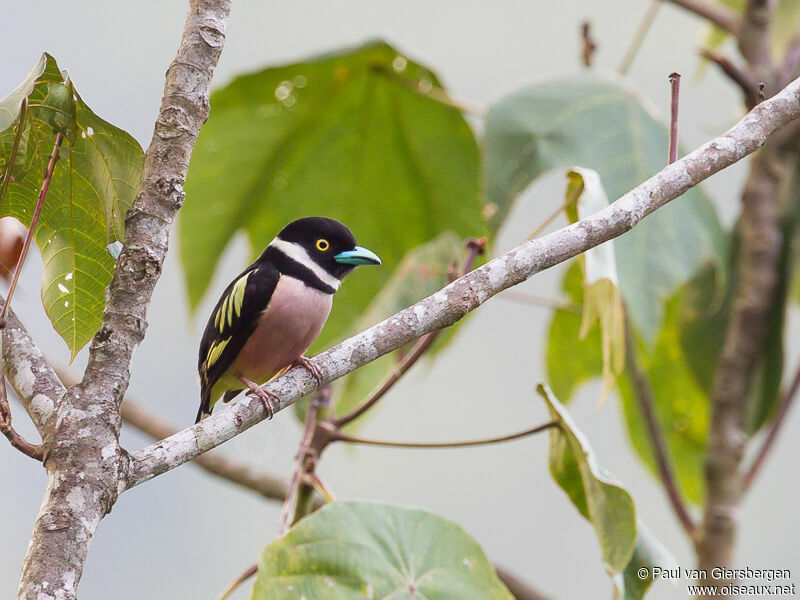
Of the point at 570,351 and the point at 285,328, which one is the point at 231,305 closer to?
the point at 285,328

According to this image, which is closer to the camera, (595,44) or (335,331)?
(595,44)

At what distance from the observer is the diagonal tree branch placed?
4.93ft

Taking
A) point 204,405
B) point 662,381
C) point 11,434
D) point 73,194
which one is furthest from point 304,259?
point 662,381

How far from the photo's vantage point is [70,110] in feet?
4.72

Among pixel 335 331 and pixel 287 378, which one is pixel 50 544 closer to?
pixel 287 378

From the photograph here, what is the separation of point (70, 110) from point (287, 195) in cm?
206

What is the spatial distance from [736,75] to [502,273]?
1370 mm

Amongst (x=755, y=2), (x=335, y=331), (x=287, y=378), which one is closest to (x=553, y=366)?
(x=335, y=331)

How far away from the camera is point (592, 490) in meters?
1.99

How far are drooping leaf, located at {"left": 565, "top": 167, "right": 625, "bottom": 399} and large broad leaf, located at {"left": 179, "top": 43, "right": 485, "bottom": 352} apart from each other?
4.62 ft

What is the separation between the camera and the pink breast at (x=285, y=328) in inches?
88.1

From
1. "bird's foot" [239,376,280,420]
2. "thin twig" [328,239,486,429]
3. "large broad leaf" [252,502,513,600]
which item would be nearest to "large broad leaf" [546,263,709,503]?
"thin twig" [328,239,486,429]

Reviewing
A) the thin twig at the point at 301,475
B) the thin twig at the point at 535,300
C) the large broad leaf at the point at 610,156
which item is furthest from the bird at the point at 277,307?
the thin twig at the point at 535,300

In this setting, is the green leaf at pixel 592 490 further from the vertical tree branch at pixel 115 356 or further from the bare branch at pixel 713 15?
the bare branch at pixel 713 15
